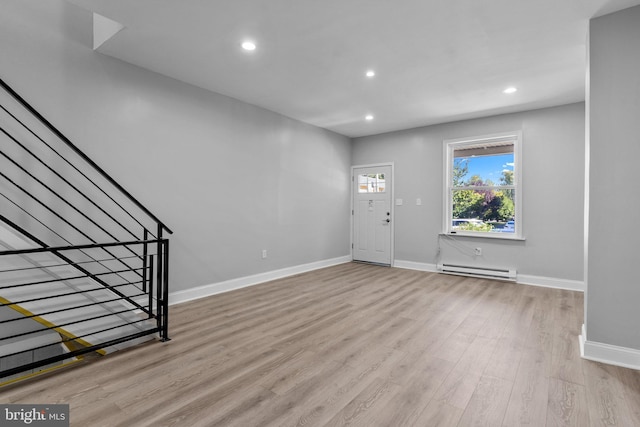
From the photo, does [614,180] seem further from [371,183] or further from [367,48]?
[371,183]

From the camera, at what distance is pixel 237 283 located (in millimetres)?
4383

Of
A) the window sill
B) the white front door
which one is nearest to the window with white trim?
the window sill

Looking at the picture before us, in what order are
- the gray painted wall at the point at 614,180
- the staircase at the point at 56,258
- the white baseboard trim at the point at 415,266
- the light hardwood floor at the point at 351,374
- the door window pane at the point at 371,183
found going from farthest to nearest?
the door window pane at the point at 371,183 < the white baseboard trim at the point at 415,266 < the gray painted wall at the point at 614,180 < the staircase at the point at 56,258 < the light hardwood floor at the point at 351,374

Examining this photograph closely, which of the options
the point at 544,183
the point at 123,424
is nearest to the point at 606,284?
the point at 544,183

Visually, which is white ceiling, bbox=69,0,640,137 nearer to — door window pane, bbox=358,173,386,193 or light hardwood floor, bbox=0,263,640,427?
door window pane, bbox=358,173,386,193

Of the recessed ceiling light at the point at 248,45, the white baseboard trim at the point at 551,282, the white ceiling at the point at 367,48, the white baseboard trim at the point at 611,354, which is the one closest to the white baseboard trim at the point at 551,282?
the white baseboard trim at the point at 551,282

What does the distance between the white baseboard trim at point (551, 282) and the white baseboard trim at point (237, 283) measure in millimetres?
3241

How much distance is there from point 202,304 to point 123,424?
2071mm

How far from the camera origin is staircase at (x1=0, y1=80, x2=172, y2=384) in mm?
2205

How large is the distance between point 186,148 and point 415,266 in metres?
4.39

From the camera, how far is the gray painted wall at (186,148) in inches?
111

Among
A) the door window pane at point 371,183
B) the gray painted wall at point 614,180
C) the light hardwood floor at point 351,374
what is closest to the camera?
the light hardwood floor at point 351,374

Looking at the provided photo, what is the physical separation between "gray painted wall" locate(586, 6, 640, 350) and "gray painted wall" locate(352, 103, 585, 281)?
2479mm

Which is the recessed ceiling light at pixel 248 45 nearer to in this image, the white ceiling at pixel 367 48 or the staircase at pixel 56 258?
the white ceiling at pixel 367 48
